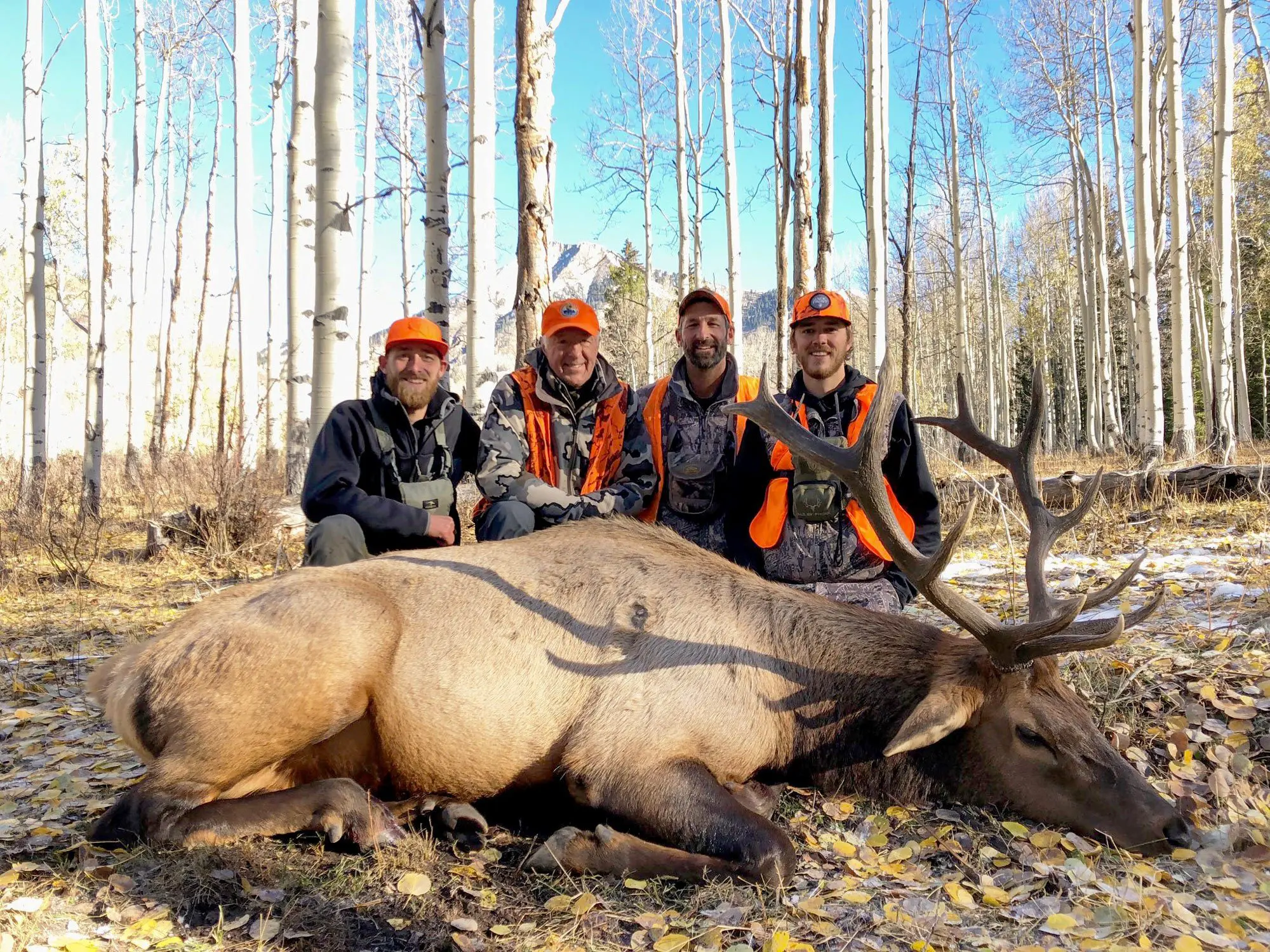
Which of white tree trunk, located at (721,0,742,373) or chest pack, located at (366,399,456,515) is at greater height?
white tree trunk, located at (721,0,742,373)

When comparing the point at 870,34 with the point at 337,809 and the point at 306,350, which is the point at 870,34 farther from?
the point at 337,809

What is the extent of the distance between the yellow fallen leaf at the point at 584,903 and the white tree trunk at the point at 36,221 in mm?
12552

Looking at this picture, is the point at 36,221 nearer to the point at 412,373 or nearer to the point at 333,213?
the point at 333,213

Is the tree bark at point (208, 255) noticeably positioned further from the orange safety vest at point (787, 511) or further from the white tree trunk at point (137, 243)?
the orange safety vest at point (787, 511)

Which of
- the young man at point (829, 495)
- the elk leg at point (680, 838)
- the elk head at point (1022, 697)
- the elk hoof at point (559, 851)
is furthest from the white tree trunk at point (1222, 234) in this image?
the elk hoof at point (559, 851)

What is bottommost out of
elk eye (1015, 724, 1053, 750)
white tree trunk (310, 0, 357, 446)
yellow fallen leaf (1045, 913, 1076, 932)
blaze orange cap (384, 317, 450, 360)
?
yellow fallen leaf (1045, 913, 1076, 932)

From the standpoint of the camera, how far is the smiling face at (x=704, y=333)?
5.98 metres

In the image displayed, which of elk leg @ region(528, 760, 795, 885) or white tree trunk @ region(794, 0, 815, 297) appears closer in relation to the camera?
elk leg @ region(528, 760, 795, 885)

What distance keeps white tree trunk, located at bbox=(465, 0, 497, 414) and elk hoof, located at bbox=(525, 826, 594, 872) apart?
7.05 metres

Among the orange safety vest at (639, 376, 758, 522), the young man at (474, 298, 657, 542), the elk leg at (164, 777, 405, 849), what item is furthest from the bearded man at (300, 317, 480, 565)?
the elk leg at (164, 777, 405, 849)

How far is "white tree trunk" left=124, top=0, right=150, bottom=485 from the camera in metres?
19.0

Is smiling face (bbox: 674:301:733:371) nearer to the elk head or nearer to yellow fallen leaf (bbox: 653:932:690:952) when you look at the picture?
the elk head

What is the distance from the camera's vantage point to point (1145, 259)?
14617 millimetres

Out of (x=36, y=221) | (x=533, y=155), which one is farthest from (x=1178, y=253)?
(x=36, y=221)
